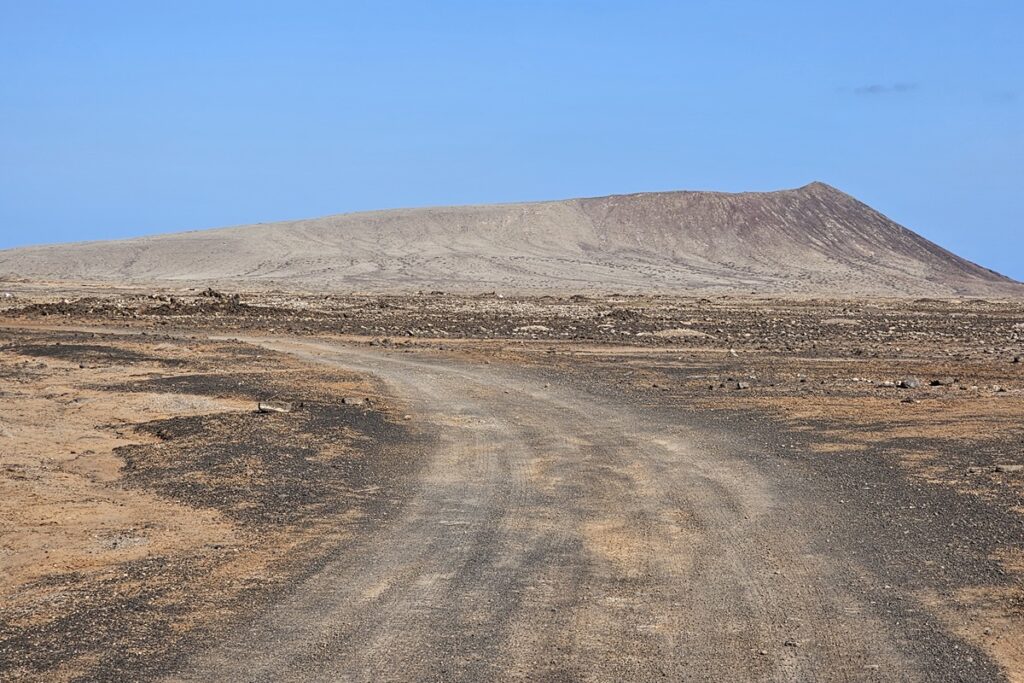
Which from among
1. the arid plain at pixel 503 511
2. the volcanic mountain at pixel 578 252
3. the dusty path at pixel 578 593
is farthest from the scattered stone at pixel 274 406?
the volcanic mountain at pixel 578 252

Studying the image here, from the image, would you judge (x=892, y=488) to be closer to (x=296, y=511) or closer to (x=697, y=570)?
(x=697, y=570)

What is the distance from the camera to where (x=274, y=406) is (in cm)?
1798

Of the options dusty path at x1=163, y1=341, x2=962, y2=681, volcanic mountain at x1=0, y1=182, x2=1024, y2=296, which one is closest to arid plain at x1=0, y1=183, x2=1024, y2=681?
dusty path at x1=163, y1=341, x2=962, y2=681

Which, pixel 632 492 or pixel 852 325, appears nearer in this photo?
pixel 632 492

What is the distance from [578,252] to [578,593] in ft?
398

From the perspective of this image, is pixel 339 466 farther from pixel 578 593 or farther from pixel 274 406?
pixel 578 593

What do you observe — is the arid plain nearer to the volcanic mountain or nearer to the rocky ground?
the rocky ground

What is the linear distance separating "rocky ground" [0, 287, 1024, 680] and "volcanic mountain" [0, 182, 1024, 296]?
60001 millimetres

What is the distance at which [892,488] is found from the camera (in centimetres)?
1269

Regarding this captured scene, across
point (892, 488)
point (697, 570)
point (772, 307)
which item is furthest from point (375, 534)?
point (772, 307)

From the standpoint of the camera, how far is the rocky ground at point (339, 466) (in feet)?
25.8

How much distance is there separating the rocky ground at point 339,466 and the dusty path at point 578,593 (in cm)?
23

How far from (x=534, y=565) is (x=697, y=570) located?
1257mm

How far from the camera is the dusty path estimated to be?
6.85 m
